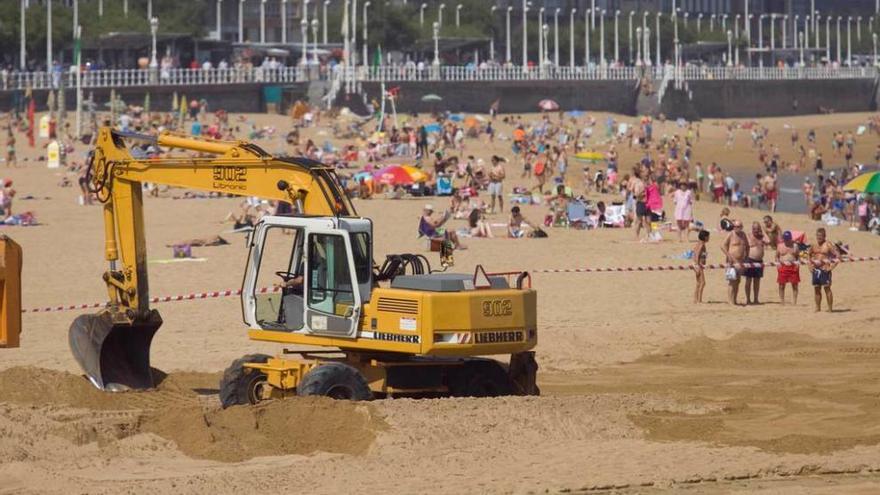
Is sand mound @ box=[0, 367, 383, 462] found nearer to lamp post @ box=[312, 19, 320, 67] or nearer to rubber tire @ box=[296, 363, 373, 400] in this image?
rubber tire @ box=[296, 363, 373, 400]

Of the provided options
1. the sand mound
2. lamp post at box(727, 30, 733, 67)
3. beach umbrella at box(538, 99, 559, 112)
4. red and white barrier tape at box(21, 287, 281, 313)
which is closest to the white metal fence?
beach umbrella at box(538, 99, 559, 112)

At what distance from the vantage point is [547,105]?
7812 centimetres

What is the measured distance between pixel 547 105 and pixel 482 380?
63.8 metres

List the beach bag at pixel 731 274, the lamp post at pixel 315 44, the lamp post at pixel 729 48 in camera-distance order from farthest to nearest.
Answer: the lamp post at pixel 729 48, the lamp post at pixel 315 44, the beach bag at pixel 731 274

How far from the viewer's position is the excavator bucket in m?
15.3

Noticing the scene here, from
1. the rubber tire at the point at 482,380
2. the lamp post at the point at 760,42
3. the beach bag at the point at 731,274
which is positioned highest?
the lamp post at the point at 760,42

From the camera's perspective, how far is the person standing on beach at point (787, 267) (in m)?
22.7

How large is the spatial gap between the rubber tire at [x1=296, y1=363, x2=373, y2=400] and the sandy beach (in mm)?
222

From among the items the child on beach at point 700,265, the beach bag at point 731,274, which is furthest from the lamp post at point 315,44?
the beach bag at point 731,274

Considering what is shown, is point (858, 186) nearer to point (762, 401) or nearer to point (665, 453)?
point (762, 401)

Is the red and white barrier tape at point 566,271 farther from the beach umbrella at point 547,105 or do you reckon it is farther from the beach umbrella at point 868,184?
the beach umbrella at point 547,105

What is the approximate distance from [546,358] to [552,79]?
2512 inches

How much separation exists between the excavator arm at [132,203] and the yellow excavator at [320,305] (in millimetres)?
12

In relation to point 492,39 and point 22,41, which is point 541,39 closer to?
point 492,39
